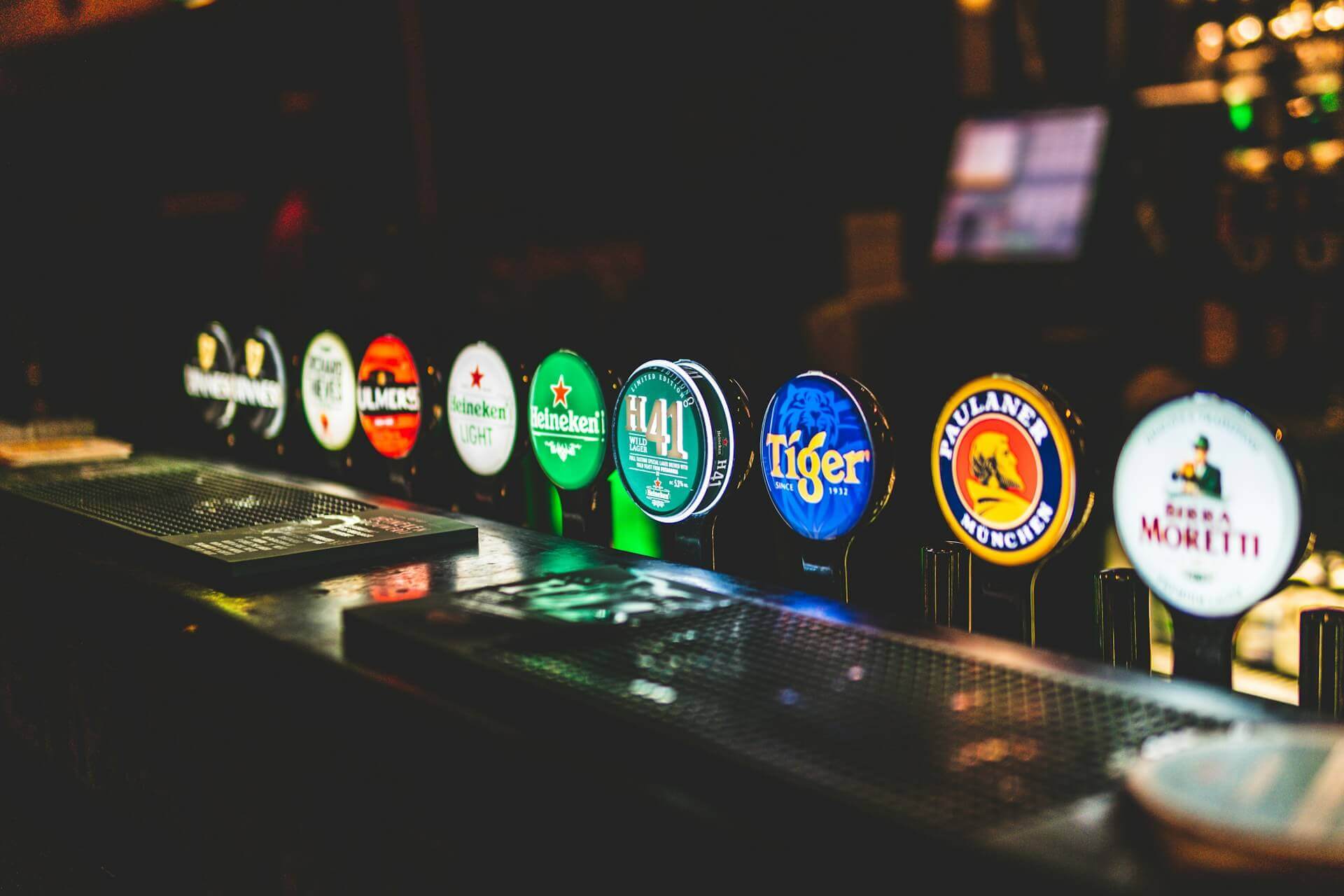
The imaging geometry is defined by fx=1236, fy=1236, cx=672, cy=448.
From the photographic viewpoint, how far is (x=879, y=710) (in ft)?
5.30

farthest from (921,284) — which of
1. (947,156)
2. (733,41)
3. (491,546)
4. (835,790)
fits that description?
(835,790)

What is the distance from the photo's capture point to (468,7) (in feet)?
21.1

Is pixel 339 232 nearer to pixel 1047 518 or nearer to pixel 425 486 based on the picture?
pixel 425 486

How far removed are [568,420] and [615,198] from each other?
4.10m

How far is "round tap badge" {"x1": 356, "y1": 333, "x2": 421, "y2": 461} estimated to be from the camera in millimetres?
3586

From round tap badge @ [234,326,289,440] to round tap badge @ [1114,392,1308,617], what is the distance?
3.07 metres

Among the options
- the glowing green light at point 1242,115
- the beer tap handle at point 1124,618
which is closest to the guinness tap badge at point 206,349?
the beer tap handle at point 1124,618

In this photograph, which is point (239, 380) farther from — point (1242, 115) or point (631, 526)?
point (1242, 115)

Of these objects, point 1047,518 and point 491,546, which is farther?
point 491,546

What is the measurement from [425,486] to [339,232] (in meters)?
1.71

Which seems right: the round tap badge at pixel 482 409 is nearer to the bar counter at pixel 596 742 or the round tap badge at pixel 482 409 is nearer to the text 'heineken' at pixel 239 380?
the bar counter at pixel 596 742

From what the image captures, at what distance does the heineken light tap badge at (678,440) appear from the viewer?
8.50ft

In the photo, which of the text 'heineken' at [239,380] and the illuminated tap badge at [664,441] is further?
the text 'heineken' at [239,380]

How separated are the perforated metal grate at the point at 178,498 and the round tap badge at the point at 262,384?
0.33 m
